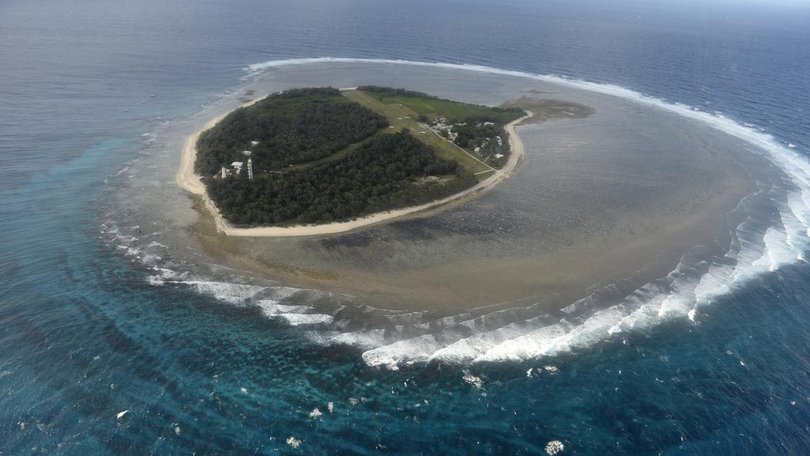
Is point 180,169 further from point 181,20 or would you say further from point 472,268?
point 181,20

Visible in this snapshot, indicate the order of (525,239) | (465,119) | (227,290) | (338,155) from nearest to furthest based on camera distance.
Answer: (227,290)
(525,239)
(338,155)
(465,119)

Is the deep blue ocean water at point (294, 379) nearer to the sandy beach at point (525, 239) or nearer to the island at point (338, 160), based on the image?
the sandy beach at point (525, 239)

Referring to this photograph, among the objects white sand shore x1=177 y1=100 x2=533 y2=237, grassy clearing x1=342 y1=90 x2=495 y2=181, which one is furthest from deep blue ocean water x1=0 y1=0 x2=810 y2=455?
grassy clearing x1=342 y1=90 x2=495 y2=181

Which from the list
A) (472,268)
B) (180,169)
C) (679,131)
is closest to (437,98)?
(679,131)

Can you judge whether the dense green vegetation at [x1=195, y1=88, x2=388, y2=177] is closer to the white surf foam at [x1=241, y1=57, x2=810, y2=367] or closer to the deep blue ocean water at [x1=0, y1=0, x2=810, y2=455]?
the deep blue ocean water at [x1=0, y1=0, x2=810, y2=455]

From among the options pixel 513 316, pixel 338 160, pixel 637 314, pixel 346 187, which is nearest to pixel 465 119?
pixel 338 160

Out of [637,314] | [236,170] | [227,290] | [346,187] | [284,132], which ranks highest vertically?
[284,132]

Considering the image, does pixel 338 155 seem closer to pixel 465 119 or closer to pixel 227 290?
pixel 465 119
